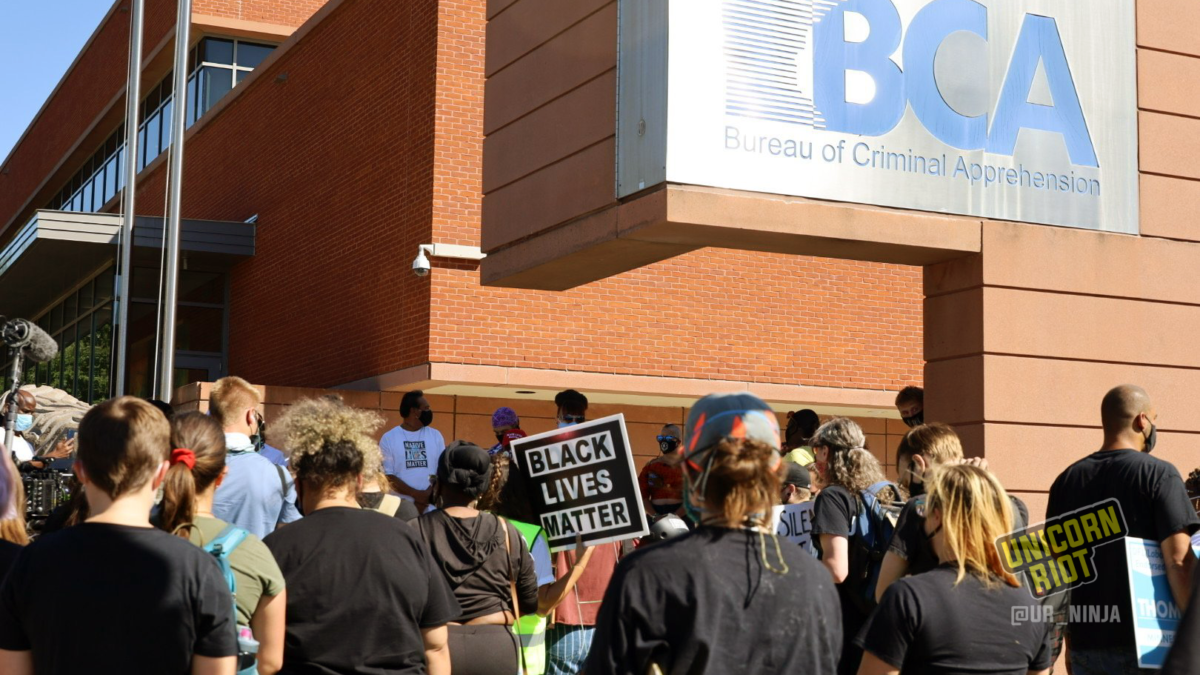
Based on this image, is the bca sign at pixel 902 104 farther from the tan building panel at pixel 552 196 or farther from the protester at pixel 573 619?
the protester at pixel 573 619

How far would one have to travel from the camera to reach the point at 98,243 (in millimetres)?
23203

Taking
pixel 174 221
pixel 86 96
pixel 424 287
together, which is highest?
pixel 86 96

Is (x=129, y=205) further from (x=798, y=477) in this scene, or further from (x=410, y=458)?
(x=798, y=477)

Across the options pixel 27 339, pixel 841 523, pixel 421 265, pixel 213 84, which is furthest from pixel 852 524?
pixel 213 84

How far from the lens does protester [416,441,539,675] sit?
5824 millimetres

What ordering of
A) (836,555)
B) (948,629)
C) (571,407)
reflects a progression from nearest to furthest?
(948,629) → (836,555) → (571,407)

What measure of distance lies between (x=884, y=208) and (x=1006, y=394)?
1.35 m

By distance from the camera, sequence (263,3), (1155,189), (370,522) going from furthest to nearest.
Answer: (263,3)
(1155,189)
(370,522)

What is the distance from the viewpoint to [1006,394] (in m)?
8.38

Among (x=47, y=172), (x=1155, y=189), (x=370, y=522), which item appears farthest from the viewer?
(x=47, y=172)

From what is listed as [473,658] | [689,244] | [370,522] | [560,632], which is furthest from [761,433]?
[689,244]

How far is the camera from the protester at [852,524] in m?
6.29

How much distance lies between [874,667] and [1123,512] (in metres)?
2.49

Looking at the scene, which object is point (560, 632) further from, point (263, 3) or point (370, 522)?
point (263, 3)
